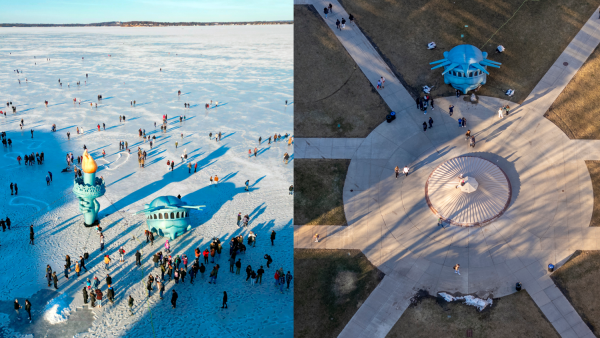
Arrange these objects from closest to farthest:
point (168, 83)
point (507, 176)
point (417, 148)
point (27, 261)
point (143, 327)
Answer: point (143, 327) < point (27, 261) < point (507, 176) < point (417, 148) < point (168, 83)

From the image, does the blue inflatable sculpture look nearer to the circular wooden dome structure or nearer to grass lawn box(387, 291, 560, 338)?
grass lawn box(387, 291, 560, 338)

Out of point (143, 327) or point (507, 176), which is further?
point (507, 176)

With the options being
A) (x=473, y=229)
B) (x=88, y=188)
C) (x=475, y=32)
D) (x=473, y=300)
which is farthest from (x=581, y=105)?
(x=88, y=188)

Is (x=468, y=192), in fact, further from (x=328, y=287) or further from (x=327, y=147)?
(x=328, y=287)

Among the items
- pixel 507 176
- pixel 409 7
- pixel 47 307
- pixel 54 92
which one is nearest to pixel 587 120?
pixel 507 176

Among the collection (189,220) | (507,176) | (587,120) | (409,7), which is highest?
(409,7)

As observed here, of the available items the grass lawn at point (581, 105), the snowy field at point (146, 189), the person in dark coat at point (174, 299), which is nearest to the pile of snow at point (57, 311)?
the snowy field at point (146, 189)

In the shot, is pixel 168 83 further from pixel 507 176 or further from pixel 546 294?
pixel 546 294
